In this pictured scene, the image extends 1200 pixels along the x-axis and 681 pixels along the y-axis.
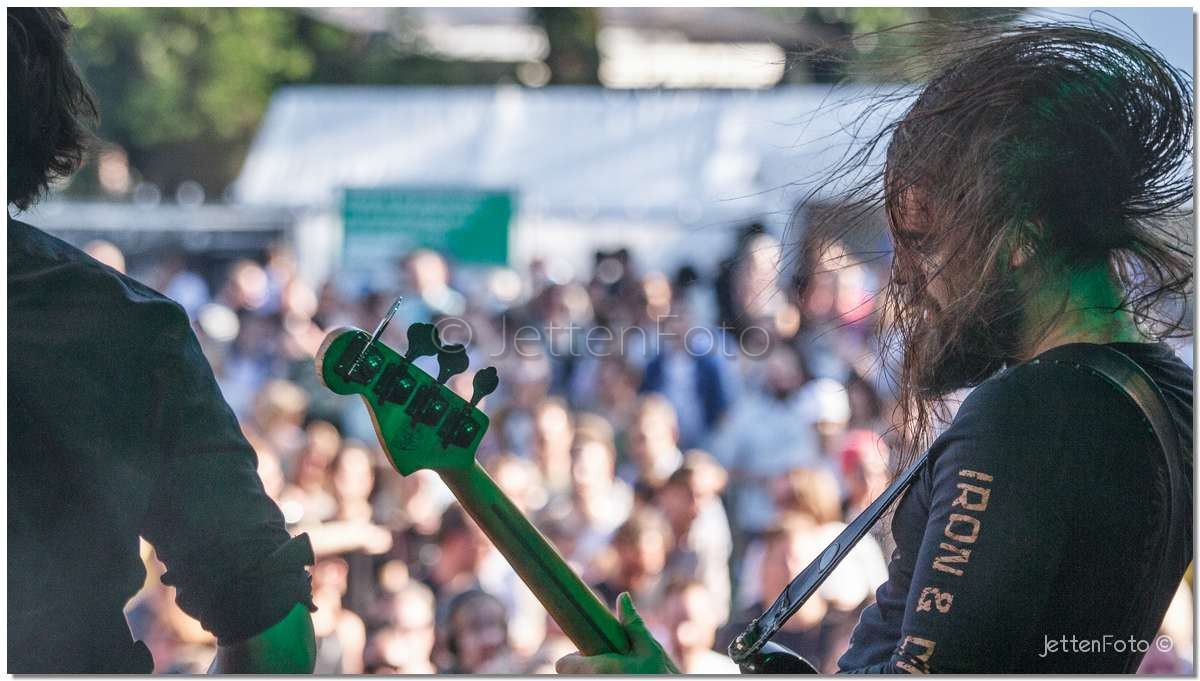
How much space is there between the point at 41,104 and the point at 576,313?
10.7 ft

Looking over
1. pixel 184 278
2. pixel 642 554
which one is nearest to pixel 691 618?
pixel 642 554

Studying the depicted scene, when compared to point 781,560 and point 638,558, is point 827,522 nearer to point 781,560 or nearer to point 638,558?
point 781,560

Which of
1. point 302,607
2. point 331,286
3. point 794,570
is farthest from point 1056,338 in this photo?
point 331,286

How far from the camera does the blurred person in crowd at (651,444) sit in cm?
460

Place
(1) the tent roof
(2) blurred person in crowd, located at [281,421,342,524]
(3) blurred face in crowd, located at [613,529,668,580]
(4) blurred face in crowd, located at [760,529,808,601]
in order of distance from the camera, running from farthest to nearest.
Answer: (1) the tent roof
(3) blurred face in crowd, located at [613,529,668,580]
(2) blurred person in crowd, located at [281,421,342,524]
(4) blurred face in crowd, located at [760,529,808,601]

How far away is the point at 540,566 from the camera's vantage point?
5.16ft

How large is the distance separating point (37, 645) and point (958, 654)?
1288mm

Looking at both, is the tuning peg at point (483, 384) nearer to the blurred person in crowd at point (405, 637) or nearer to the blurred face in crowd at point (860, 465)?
the blurred person in crowd at point (405, 637)

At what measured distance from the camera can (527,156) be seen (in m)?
8.51

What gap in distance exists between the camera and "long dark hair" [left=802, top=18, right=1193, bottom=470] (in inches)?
58.7

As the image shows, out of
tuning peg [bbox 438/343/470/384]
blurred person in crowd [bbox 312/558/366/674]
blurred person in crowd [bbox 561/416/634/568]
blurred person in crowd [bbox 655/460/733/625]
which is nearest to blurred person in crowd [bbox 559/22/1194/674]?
tuning peg [bbox 438/343/470/384]

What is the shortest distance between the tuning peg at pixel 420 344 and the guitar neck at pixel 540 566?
146mm

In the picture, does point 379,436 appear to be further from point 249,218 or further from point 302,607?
point 249,218

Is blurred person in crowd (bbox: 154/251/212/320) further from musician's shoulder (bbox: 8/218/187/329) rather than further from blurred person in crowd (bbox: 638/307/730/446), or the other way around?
musician's shoulder (bbox: 8/218/187/329)
